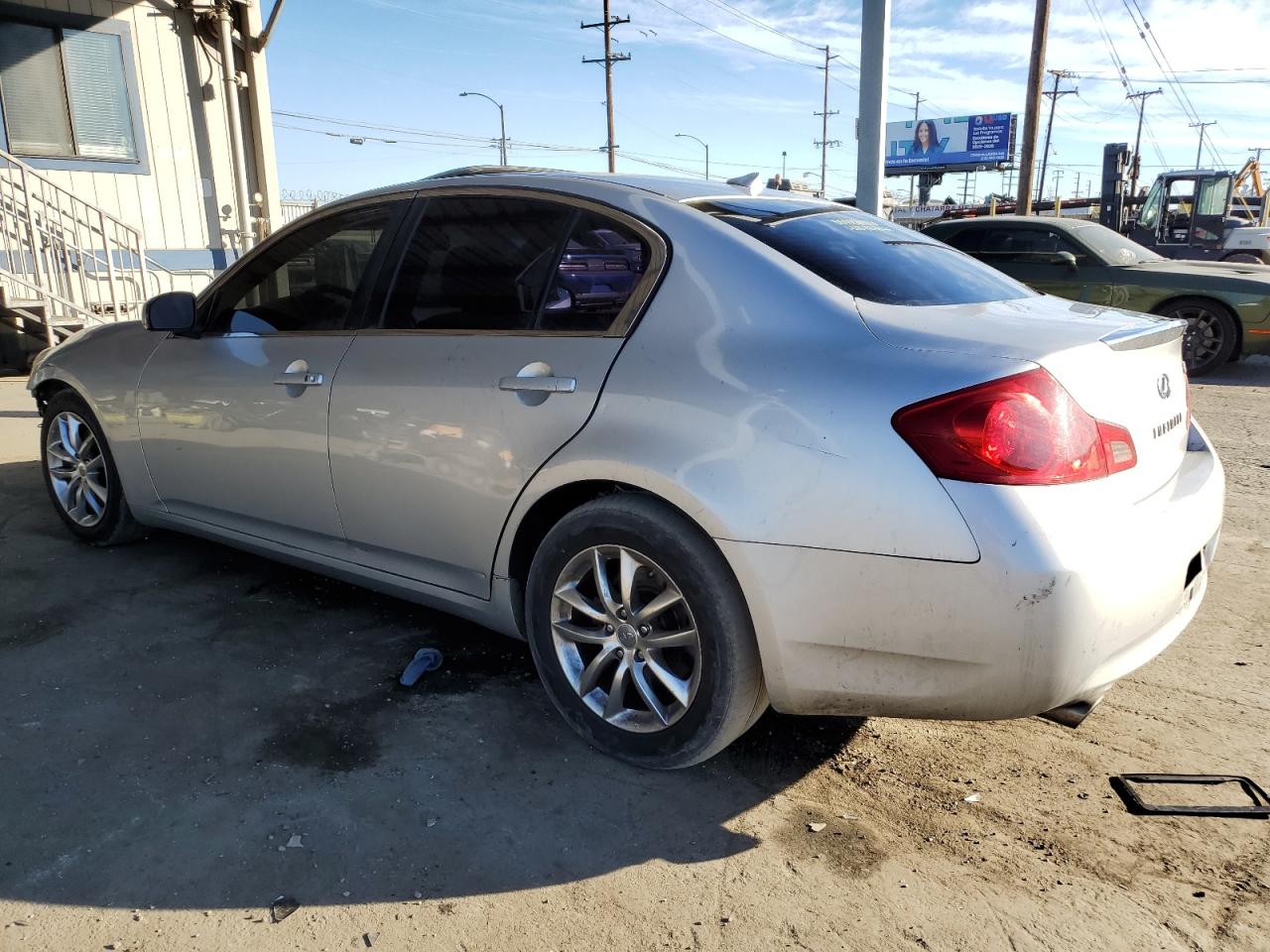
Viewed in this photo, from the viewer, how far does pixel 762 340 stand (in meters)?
2.37

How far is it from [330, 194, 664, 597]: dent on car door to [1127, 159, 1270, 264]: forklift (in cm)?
1898

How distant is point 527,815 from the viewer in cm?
247

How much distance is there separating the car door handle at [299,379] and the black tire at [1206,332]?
9.12 metres

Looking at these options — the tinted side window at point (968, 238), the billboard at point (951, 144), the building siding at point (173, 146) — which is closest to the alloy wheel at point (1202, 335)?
the tinted side window at point (968, 238)

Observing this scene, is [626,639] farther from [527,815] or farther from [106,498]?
[106,498]

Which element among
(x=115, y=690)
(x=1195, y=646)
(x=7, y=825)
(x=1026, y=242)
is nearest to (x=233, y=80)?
(x=1026, y=242)

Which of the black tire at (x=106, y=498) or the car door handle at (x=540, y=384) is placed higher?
the car door handle at (x=540, y=384)

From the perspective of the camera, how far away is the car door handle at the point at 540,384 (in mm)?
2645

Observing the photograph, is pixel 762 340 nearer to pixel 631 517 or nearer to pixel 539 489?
pixel 631 517

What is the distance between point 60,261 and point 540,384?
9.71 m

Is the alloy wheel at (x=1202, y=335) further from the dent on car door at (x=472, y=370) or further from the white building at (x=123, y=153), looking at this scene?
the white building at (x=123, y=153)

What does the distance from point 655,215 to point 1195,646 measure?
2555mm

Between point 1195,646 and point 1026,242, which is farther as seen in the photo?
point 1026,242

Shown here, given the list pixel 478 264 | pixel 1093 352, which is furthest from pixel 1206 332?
pixel 478 264
